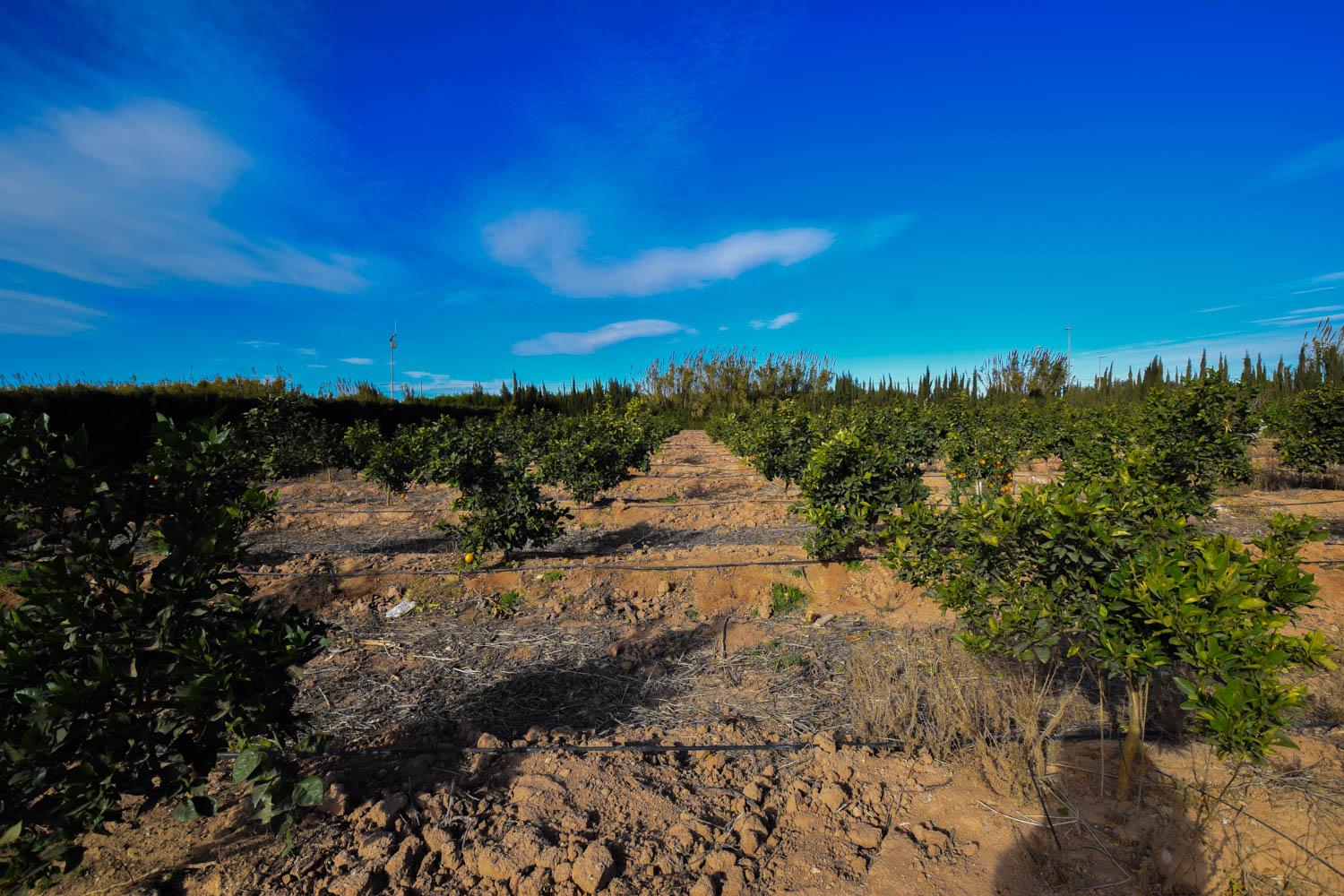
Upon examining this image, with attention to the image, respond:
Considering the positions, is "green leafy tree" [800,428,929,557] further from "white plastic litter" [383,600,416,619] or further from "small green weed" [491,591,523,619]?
"white plastic litter" [383,600,416,619]

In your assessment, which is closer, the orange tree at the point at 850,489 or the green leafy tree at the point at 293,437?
the orange tree at the point at 850,489

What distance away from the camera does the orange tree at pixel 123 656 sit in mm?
1960

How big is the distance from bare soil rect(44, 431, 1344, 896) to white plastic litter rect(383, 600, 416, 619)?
18 centimetres

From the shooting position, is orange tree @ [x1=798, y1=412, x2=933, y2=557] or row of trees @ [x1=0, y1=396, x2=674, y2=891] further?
orange tree @ [x1=798, y1=412, x2=933, y2=557]

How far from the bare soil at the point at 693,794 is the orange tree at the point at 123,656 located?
0.34m

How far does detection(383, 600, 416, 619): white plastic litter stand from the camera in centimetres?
572

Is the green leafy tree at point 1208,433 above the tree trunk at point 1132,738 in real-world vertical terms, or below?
above

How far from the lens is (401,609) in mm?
5812

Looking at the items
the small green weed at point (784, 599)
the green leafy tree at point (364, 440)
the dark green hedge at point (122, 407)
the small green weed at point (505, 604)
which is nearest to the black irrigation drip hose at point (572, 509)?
the green leafy tree at point (364, 440)

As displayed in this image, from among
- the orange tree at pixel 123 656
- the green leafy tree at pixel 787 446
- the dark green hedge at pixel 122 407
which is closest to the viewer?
the orange tree at pixel 123 656

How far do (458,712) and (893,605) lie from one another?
4190mm

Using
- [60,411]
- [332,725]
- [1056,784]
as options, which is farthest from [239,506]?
[60,411]

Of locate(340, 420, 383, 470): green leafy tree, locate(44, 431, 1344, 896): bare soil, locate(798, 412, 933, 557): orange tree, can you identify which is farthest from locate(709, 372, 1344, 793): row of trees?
locate(340, 420, 383, 470): green leafy tree

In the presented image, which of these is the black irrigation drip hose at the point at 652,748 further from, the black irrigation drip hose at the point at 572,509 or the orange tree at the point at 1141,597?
the black irrigation drip hose at the point at 572,509
